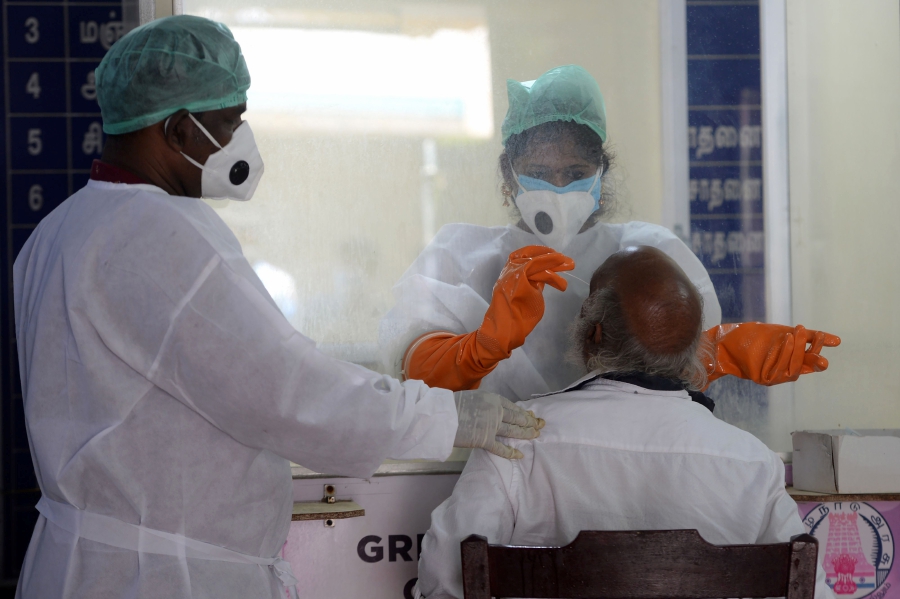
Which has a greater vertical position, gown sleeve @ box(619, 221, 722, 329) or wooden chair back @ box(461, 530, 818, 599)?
gown sleeve @ box(619, 221, 722, 329)

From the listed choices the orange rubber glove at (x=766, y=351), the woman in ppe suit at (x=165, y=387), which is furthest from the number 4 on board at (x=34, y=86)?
the orange rubber glove at (x=766, y=351)

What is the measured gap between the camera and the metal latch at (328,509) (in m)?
1.37

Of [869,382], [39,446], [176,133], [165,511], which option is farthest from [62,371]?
[869,382]

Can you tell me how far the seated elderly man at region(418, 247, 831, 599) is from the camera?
112cm

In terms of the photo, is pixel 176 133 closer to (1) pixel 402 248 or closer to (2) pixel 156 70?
(2) pixel 156 70

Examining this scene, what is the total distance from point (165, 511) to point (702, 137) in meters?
1.33

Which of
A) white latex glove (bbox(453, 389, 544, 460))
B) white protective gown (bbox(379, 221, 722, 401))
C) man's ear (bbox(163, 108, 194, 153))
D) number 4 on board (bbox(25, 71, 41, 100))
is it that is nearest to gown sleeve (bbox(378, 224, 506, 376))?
white protective gown (bbox(379, 221, 722, 401))

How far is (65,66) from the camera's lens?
87.5 inches

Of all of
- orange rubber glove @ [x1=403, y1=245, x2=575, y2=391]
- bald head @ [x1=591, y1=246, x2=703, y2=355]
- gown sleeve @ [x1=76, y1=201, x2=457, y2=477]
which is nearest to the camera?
gown sleeve @ [x1=76, y1=201, x2=457, y2=477]

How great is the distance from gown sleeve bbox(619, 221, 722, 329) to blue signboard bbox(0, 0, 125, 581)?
1603 mm

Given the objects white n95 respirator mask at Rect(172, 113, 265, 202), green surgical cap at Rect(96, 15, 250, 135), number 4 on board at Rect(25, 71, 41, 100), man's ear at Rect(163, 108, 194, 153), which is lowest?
white n95 respirator mask at Rect(172, 113, 265, 202)

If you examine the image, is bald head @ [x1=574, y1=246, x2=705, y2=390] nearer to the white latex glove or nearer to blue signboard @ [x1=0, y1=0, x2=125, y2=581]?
the white latex glove

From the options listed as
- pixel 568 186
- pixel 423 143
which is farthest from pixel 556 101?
pixel 423 143

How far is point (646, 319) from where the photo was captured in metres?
1.19
